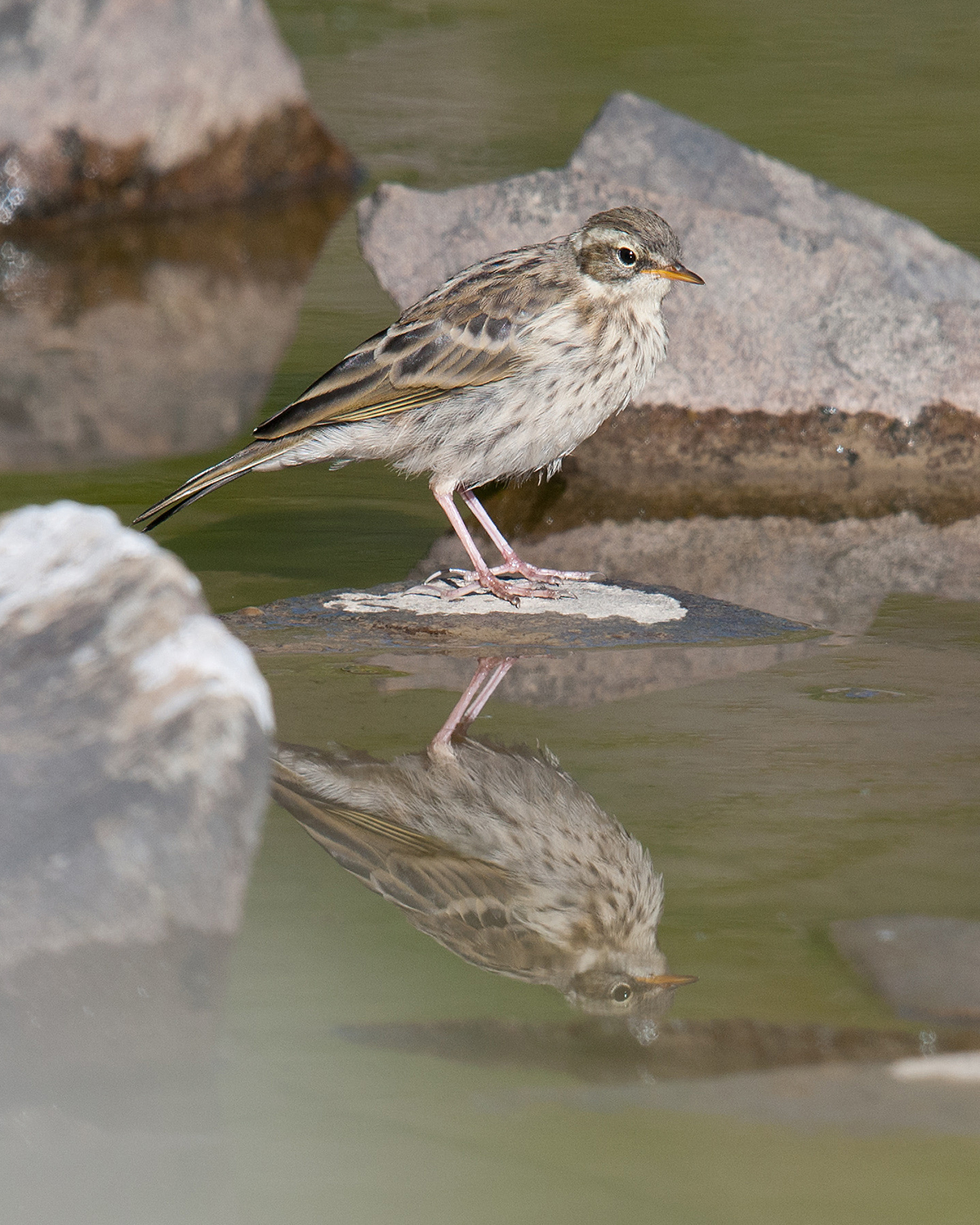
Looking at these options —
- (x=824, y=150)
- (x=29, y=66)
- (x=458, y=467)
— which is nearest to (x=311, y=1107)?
(x=458, y=467)

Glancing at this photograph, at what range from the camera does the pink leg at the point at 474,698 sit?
4.67m

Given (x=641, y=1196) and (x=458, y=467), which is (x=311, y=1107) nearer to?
(x=641, y=1196)

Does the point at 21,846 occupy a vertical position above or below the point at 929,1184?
above

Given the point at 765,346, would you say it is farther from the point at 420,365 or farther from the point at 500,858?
the point at 500,858

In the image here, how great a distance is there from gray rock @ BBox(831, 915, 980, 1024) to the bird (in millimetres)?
2305

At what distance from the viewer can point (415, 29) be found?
18.0m

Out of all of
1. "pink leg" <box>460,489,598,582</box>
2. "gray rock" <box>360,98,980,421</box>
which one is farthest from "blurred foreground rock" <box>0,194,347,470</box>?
"pink leg" <box>460,489,598,582</box>

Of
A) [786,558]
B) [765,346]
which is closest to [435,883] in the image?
[786,558]

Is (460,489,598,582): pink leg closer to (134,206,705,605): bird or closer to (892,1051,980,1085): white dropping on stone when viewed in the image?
(134,206,705,605): bird

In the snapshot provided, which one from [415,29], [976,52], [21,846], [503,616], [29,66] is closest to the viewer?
[21,846]

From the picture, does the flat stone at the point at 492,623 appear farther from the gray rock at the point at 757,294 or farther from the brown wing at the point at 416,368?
the gray rock at the point at 757,294

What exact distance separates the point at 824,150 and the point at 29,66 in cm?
570

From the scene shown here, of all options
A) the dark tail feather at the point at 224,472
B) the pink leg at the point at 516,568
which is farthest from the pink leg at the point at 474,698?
the dark tail feather at the point at 224,472

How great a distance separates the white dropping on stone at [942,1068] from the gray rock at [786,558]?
8.42ft
